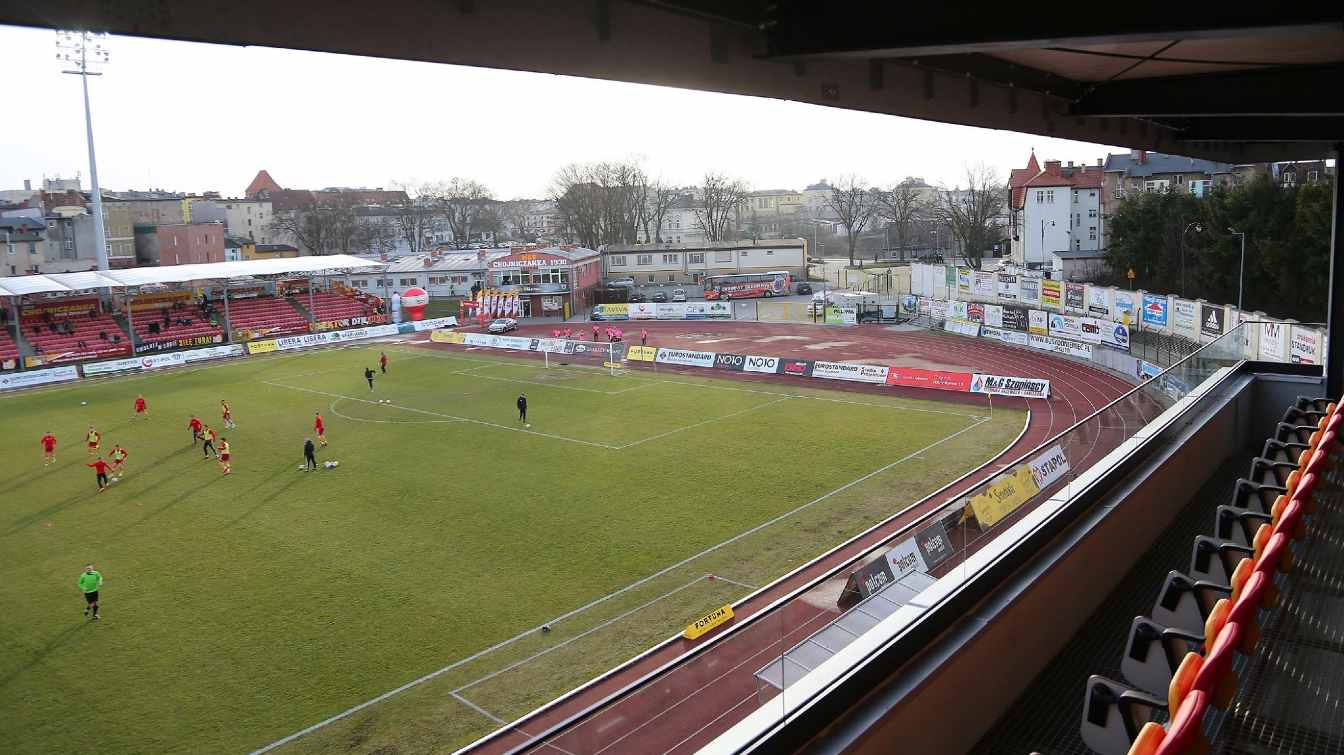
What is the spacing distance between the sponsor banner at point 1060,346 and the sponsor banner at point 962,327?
4592 mm

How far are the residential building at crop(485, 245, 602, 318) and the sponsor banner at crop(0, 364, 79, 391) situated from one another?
25678 millimetres

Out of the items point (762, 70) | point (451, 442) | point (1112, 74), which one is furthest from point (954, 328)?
point (762, 70)

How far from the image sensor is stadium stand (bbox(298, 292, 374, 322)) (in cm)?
5684

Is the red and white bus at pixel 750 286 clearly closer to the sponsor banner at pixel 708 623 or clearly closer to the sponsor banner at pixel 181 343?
the sponsor banner at pixel 181 343

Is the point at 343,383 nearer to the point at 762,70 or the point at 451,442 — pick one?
the point at 451,442

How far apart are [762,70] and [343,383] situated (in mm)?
34886

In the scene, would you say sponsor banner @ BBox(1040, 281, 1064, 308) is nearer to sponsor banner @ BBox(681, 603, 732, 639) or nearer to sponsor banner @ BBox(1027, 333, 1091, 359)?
sponsor banner @ BBox(1027, 333, 1091, 359)

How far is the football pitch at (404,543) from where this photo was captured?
483 inches

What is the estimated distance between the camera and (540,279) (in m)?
60.9

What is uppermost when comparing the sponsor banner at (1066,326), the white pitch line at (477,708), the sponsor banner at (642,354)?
the sponsor banner at (1066,326)

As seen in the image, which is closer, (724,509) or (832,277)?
(724,509)

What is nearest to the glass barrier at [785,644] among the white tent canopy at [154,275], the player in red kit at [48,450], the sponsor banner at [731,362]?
the player in red kit at [48,450]

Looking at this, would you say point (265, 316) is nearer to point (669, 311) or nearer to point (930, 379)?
→ point (669, 311)

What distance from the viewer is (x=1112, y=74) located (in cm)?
915
